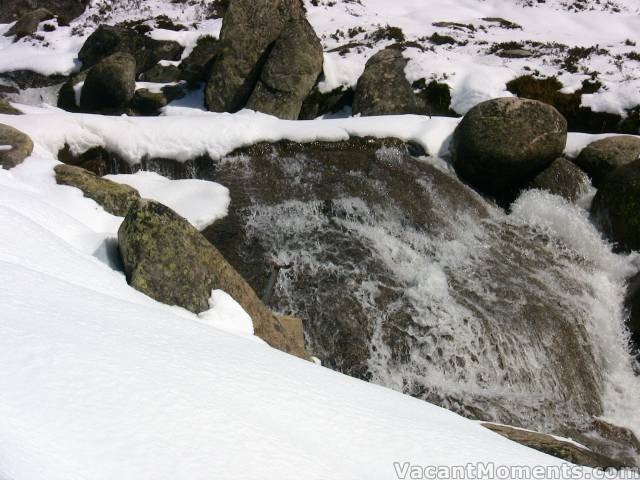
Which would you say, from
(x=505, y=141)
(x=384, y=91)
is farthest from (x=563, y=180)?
(x=384, y=91)

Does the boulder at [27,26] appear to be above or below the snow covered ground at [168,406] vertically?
below

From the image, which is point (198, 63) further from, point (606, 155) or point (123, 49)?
point (606, 155)

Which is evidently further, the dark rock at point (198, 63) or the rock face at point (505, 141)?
the dark rock at point (198, 63)

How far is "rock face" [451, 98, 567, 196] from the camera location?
9648 mm

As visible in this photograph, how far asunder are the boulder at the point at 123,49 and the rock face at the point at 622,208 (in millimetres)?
12417

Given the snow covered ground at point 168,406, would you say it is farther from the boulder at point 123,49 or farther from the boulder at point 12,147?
the boulder at point 123,49

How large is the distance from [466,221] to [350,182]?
2056mm

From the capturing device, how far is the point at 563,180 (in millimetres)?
10055

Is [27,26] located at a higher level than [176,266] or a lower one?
lower

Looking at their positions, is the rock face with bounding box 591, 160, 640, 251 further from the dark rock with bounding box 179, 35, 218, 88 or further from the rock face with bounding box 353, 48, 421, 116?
the dark rock with bounding box 179, 35, 218, 88

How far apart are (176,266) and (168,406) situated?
2.57 meters

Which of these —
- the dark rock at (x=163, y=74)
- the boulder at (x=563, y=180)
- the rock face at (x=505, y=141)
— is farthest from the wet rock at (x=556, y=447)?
the dark rock at (x=163, y=74)

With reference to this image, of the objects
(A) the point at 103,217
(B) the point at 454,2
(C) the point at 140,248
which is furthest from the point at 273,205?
(B) the point at 454,2

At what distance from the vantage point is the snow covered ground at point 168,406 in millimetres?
1832
